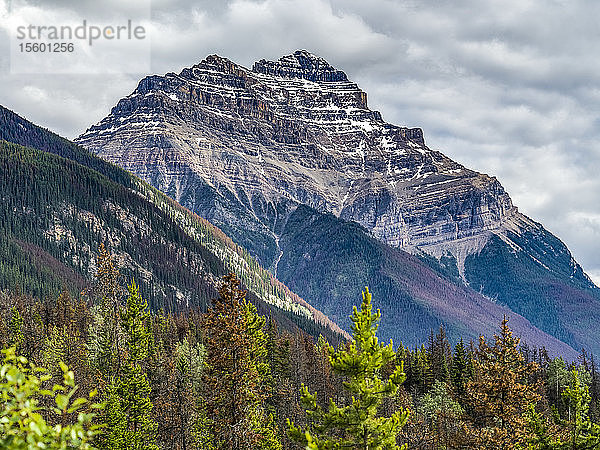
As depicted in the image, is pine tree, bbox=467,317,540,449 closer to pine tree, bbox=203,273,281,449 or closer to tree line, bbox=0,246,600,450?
tree line, bbox=0,246,600,450

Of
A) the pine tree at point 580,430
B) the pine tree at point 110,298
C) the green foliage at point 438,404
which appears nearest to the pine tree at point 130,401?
the pine tree at point 110,298

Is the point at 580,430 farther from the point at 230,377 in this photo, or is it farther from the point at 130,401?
the point at 130,401

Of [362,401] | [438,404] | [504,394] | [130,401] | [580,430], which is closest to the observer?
[362,401]

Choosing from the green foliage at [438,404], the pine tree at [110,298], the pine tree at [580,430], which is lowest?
the green foliage at [438,404]

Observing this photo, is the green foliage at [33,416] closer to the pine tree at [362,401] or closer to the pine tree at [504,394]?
the pine tree at [362,401]

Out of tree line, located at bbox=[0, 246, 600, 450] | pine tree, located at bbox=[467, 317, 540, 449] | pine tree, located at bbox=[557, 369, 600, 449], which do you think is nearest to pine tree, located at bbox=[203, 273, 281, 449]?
tree line, located at bbox=[0, 246, 600, 450]

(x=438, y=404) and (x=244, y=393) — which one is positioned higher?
(x=244, y=393)

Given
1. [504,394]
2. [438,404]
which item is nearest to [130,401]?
[504,394]

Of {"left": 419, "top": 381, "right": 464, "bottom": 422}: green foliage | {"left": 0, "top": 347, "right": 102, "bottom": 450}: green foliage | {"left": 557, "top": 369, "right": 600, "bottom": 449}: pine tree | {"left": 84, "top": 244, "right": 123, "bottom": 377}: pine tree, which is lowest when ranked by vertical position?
{"left": 419, "top": 381, "right": 464, "bottom": 422}: green foliage

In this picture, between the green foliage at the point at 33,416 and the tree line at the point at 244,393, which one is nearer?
the green foliage at the point at 33,416

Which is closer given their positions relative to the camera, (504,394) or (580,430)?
(580,430)

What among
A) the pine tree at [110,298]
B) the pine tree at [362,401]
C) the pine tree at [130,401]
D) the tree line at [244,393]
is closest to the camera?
the tree line at [244,393]

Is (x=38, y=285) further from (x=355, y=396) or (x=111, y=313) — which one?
(x=355, y=396)

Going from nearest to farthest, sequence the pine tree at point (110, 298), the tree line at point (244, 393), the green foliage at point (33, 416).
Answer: the green foliage at point (33, 416)
the tree line at point (244, 393)
the pine tree at point (110, 298)
